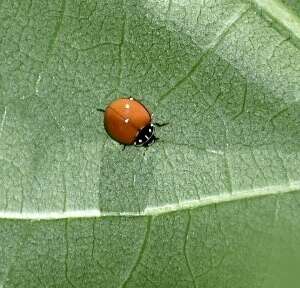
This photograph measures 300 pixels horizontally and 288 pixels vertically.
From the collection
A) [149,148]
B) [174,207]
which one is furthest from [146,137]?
[174,207]

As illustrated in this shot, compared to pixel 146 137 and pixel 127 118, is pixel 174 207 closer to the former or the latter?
pixel 146 137

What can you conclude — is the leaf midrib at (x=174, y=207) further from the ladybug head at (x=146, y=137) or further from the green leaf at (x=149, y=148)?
the ladybug head at (x=146, y=137)

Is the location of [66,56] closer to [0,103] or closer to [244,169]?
[0,103]

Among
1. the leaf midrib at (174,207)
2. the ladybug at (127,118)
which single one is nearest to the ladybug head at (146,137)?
the ladybug at (127,118)

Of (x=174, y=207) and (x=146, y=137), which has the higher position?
(x=146, y=137)

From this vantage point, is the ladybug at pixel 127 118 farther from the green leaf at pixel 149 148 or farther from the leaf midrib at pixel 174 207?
the leaf midrib at pixel 174 207

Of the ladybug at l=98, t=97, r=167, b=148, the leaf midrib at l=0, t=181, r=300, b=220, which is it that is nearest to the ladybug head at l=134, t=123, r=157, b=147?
the ladybug at l=98, t=97, r=167, b=148
